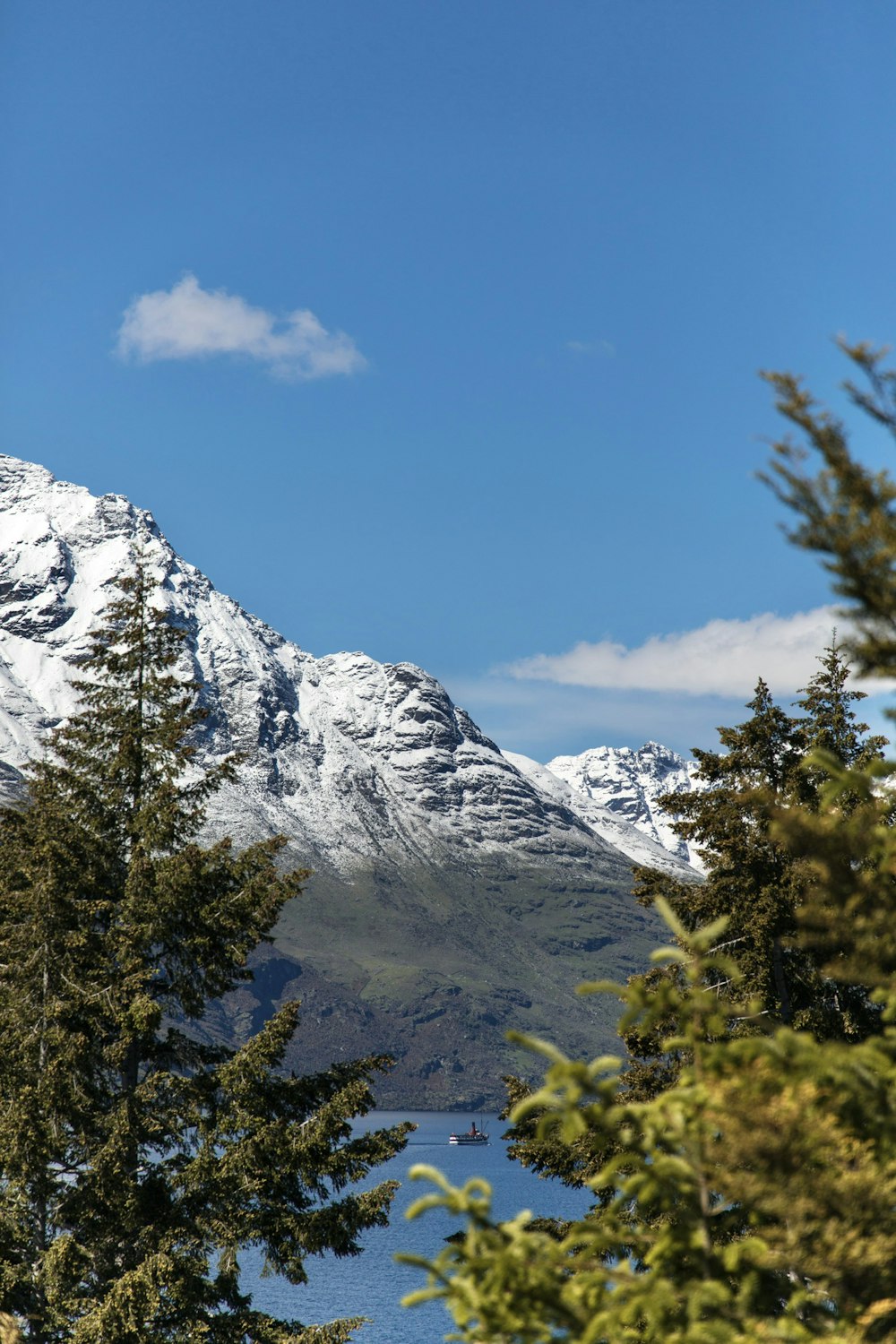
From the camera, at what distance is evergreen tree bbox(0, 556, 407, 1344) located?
18.2 metres

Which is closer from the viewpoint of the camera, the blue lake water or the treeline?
the treeline

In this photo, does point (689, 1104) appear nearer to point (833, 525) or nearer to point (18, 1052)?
point (833, 525)

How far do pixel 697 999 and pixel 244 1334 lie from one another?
1704 cm

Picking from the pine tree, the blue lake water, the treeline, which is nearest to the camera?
the treeline

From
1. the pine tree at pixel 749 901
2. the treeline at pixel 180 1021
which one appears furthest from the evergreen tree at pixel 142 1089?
the pine tree at pixel 749 901

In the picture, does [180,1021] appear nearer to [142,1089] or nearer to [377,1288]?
[142,1089]

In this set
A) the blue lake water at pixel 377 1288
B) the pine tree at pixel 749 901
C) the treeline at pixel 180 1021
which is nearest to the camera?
the treeline at pixel 180 1021

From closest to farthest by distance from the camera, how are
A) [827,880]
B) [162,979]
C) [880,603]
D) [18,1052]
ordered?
[827,880] → [880,603] → [18,1052] → [162,979]

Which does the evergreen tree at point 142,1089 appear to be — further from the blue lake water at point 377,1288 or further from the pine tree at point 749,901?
the blue lake water at point 377,1288

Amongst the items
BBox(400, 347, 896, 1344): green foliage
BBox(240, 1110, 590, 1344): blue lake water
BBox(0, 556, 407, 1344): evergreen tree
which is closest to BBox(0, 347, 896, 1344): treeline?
BBox(0, 556, 407, 1344): evergreen tree

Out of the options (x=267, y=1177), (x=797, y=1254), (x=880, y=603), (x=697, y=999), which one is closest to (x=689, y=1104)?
(x=697, y=999)

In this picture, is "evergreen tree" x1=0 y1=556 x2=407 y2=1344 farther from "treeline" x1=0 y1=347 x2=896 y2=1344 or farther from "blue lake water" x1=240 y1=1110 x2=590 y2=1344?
"blue lake water" x1=240 y1=1110 x2=590 y2=1344

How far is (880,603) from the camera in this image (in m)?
6.85

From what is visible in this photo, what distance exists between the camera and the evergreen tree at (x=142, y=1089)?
1817 centimetres
